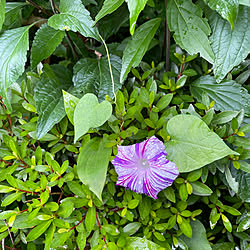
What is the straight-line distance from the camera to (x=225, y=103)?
78 cm

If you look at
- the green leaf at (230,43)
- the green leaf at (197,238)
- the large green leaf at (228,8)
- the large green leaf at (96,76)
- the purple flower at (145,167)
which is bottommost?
the green leaf at (197,238)

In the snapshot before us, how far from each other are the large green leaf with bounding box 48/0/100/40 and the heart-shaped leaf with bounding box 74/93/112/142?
199mm

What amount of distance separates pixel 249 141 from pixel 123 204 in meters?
0.33

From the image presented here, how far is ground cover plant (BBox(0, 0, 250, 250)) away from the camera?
634mm

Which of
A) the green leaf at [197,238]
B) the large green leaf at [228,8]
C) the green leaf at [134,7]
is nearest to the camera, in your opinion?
the green leaf at [134,7]

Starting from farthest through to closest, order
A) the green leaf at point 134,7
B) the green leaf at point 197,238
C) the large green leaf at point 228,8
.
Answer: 1. the green leaf at point 197,238
2. the large green leaf at point 228,8
3. the green leaf at point 134,7

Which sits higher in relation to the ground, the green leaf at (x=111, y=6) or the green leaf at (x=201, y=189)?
the green leaf at (x=111, y=6)

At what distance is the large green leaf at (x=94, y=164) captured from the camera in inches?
24.6

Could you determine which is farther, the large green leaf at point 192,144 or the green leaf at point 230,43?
the green leaf at point 230,43

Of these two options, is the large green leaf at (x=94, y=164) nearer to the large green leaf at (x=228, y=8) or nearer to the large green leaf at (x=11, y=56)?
the large green leaf at (x=11, y=56)

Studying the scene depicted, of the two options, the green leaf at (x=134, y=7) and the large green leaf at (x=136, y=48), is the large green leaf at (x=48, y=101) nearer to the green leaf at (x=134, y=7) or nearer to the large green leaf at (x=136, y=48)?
the large green leaf at (x=136, y=48)

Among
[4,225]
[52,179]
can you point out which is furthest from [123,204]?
[4,225]

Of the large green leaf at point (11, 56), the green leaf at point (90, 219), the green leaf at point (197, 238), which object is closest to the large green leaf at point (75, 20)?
the large green leaf at point (11, 56)

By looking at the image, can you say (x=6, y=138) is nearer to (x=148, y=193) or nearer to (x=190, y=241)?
(x=148, y=193)
